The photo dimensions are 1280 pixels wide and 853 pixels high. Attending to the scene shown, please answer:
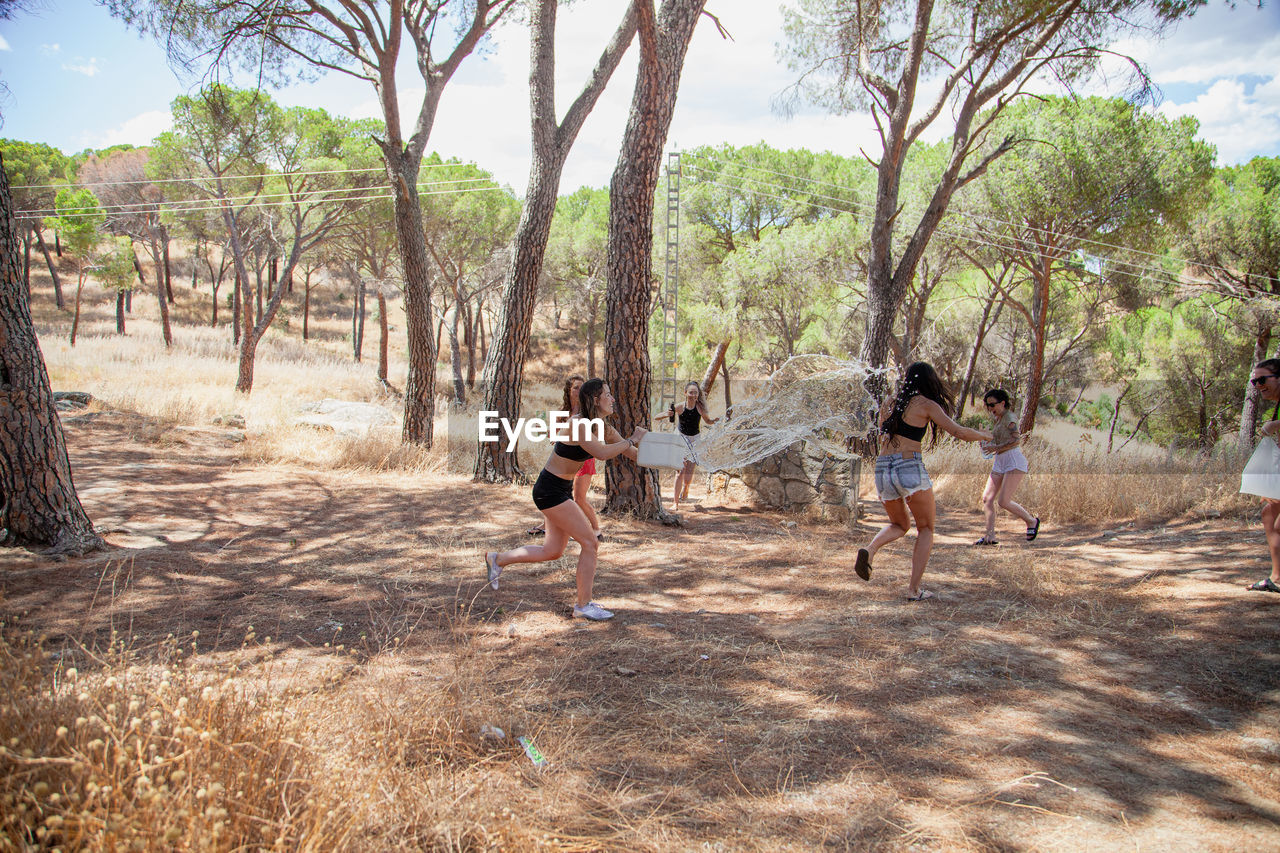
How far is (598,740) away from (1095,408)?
42192 millimetres

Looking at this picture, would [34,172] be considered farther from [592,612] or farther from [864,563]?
[864,563]

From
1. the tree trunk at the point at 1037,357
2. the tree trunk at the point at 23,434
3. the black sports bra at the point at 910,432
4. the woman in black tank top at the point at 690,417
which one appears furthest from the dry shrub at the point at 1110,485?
the tree trunk at the point at 23,434

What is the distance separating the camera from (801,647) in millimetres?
4281

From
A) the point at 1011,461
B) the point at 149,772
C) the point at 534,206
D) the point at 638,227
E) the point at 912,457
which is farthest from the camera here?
the point at 534,206

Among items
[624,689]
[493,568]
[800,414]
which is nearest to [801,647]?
[624,689]

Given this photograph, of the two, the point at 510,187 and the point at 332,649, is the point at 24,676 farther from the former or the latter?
the point at 510,187

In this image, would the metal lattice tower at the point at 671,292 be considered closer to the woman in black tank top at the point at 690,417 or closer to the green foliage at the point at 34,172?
the woman in black tank top at the point at 690,417

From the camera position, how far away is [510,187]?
29141 millimetres

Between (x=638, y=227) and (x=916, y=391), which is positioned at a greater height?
(x=638, y=227)

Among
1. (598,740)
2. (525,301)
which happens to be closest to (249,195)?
(525,301)

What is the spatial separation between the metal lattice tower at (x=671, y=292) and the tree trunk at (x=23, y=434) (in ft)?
39.5

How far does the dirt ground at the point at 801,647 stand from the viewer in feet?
8.62

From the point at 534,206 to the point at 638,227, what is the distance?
214cm

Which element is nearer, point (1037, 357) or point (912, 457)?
point (912, 457)
